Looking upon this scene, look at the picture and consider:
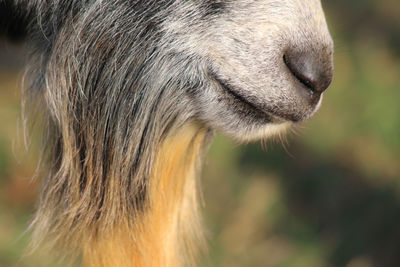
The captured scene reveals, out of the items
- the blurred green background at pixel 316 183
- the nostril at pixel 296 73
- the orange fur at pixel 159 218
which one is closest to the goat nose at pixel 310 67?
the nostril at pixel 296 73

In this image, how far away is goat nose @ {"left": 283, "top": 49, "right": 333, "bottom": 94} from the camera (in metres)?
1.44

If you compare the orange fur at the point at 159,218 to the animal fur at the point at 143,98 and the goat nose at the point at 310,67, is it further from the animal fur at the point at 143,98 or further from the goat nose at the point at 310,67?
the goat nose at the point at 310,67

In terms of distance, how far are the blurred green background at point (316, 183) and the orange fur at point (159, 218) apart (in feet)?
4.43

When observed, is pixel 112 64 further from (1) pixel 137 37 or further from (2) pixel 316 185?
(2) pixel 316 185

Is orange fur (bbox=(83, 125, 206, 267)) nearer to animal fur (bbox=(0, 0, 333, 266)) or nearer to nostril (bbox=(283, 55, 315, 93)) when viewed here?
animal fur (bbox=(0, 0, 333, 266))

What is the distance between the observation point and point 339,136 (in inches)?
157

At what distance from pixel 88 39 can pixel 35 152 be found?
1772 millimetres

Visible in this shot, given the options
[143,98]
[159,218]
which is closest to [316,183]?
[159,218]

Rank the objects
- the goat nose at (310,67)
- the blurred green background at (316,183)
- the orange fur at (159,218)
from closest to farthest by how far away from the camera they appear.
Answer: the goat nose at (310,67) → the orange fur at (159,218) → the blurred green background at (316,183)

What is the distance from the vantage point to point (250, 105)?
1.50m

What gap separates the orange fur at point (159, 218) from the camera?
1797 mm

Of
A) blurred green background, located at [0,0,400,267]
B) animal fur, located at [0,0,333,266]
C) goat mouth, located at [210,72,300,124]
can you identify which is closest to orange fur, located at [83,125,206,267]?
animal fur, located at [0,0,333,266]

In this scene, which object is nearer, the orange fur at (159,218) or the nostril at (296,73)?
the nostril at (296,73)

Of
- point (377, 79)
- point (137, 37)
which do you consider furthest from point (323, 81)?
point (377, 79)
